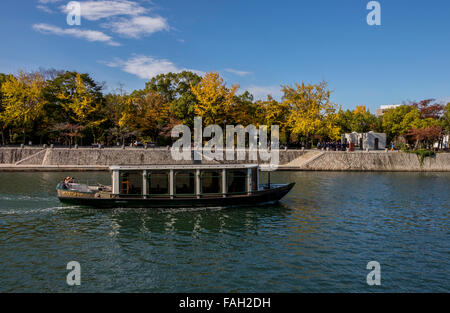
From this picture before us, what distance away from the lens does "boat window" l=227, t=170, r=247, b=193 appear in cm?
2639

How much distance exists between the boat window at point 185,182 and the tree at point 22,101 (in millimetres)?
46761

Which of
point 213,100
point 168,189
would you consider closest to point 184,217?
point 168,189

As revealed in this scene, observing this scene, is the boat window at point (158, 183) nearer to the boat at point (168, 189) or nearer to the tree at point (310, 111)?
the boat at point (168, 189)

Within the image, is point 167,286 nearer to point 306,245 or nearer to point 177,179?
point 306,245

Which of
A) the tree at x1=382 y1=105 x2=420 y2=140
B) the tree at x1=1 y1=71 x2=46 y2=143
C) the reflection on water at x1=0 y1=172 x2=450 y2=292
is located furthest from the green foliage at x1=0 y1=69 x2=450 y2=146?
the reflection on water at x1=0 y1=172 x2=450 y2=292

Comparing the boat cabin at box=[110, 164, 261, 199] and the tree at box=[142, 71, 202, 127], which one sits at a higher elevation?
the tree at box=[142, 71, 202, 127]

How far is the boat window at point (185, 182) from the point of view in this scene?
1018 inches

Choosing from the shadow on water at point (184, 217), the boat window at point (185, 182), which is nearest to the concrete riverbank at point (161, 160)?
the boat window at point (185, 182)

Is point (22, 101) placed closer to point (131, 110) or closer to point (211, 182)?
point (131, 110)

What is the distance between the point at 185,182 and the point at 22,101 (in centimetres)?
4924

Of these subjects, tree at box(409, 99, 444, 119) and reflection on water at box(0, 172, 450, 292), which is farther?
tree at box(409, 99, 444, 119)

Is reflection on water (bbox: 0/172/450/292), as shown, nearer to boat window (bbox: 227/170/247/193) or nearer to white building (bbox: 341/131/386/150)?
boat window (bbox: 227/170/247/193)

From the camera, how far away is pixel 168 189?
25.9 metres
